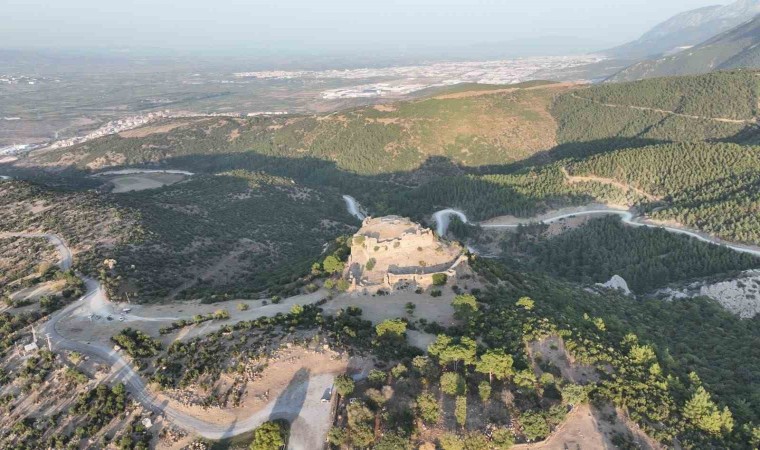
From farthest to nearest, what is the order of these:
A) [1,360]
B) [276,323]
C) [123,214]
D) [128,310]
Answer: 1. [123,214]
2. [128,310]
3. [276,323]
4. [1,360]

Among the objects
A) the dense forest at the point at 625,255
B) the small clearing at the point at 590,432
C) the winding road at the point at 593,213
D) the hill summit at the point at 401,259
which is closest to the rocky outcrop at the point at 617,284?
the dense forest at the point at 625,255

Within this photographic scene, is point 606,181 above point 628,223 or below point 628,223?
above

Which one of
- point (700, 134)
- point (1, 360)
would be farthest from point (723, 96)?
point (1, 360)

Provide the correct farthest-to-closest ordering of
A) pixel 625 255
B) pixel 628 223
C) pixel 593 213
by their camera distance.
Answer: pixel 593 213, pixel 628 223, pixel 625 255

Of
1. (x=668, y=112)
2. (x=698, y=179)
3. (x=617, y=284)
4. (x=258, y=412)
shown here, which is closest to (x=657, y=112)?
(x=668, y=112)

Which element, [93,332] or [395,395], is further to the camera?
[93,332]

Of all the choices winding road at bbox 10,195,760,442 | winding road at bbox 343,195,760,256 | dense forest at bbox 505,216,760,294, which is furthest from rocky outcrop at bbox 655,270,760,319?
winding road at bbox 10,195,760,442

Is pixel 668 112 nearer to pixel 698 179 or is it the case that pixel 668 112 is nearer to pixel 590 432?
pixel 698 179

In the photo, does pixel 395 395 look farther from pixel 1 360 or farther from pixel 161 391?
pixel 1 360
